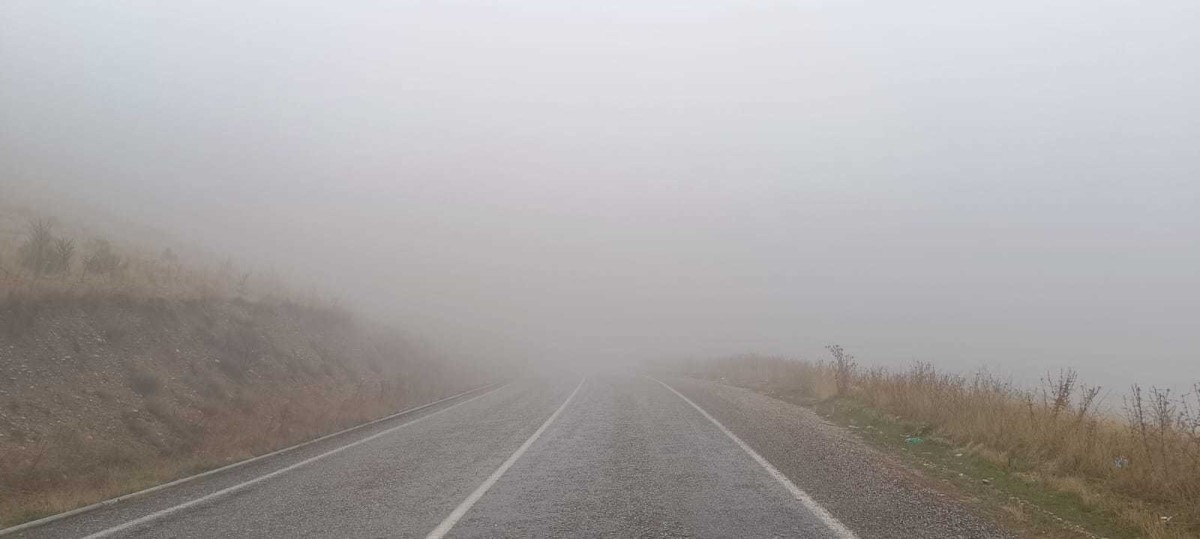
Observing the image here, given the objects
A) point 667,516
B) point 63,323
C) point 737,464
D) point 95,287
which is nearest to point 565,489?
point 667,516

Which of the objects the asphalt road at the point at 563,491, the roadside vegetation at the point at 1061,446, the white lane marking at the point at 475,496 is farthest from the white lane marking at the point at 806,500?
the white lane marking at the point at 475,496

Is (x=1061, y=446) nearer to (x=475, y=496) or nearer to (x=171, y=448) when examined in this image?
(x=475, y=496)

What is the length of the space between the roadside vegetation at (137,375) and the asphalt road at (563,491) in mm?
1637

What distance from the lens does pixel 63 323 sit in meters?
11.6

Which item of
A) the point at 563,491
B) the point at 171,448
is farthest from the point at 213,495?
the point at 563,491

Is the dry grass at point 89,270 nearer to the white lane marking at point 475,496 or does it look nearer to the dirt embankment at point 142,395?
the dirt embankment at point 142,395

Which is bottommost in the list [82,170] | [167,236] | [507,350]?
[507,350]

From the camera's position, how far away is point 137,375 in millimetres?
11789

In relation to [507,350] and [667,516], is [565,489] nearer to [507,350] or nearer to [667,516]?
[667,516]

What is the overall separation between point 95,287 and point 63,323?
1676 mm

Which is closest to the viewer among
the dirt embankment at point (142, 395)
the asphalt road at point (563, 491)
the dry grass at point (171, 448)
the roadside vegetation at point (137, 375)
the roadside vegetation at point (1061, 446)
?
the asphalt road at point (563, 491)

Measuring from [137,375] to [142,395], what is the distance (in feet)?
1.69

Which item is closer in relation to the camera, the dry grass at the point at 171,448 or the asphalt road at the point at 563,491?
the asphalt road at the point at 563,491

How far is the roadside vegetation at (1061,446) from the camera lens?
19.6ft
